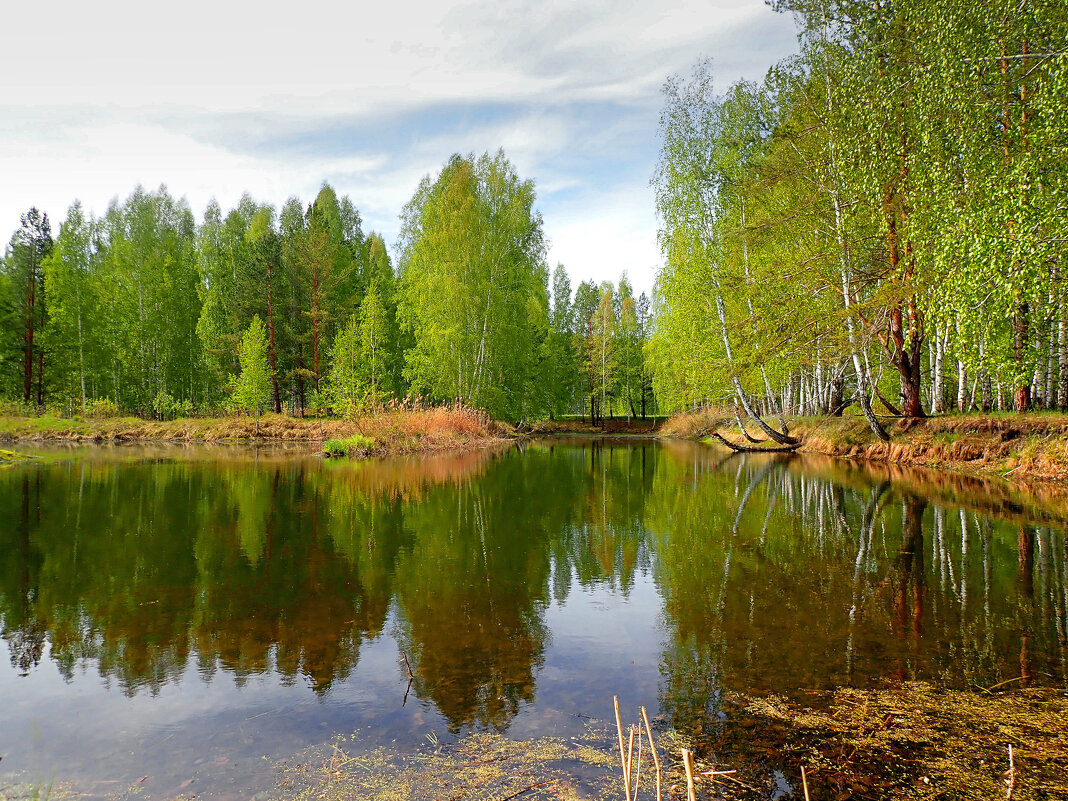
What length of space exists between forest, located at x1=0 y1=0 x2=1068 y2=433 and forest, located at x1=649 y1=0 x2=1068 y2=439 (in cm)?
8

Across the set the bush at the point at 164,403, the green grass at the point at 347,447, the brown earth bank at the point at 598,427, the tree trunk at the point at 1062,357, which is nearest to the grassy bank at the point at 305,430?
the green grass at the point at 347,447

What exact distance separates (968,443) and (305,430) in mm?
26925

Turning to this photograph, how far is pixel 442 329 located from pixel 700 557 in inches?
928

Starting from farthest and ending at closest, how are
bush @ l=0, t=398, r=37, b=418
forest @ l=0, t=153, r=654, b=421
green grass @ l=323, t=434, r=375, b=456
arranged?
bush @ l=0, t=398, r=37, b=418, forest @ l=0, t=153, r=654, b=421, green grass @ l=323, t=434, r=375, b=456

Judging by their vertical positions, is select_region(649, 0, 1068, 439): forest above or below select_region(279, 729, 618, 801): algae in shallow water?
above

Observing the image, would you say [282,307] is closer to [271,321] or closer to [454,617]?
[271,321]

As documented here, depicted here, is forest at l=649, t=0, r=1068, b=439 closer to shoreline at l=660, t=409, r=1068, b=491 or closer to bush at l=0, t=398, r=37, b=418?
shoreline at l=660, t=409, r=1068, b=491

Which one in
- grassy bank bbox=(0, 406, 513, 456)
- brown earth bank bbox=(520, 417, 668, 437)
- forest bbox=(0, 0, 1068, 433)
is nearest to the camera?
forest bbox=(0, 0, 1068, 433)

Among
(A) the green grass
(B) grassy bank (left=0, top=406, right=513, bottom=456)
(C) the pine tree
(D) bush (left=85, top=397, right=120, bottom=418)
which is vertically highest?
(C) the pine tree

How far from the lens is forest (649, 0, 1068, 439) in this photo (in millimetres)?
10211

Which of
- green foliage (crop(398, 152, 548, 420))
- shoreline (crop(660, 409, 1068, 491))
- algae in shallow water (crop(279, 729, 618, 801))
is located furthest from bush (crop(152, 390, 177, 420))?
algae in shallow water (crop(279, 729, 618, 801))

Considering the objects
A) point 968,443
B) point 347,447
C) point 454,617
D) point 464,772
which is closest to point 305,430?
point 347,447

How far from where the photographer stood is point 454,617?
5.01 metres

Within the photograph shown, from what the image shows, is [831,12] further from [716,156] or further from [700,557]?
[700,557]
